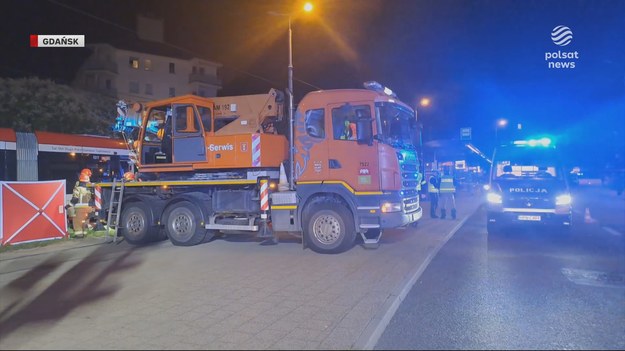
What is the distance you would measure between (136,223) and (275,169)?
13.3ft

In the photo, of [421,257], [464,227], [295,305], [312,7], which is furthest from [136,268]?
[464,227]

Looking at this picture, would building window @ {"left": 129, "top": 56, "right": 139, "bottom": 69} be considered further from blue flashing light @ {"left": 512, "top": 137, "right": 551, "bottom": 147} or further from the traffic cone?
blue flashing light @ {"left": 512, "top": 137, "right": 551, "bottom": 147}

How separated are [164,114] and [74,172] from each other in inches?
366

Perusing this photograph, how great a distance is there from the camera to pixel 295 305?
563 cm

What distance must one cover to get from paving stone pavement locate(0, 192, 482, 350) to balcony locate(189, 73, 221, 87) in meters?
54.6

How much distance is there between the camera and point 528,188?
1219cm

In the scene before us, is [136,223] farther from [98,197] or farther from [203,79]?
[203,79]

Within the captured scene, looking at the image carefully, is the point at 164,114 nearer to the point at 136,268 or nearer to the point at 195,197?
the point at 195,197

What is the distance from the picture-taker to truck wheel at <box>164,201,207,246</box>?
35.2ft

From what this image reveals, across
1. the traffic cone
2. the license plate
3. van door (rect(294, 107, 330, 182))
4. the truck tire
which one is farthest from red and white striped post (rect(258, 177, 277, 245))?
the license plate

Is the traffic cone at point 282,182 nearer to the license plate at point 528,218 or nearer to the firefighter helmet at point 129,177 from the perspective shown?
the firefighter helmet at point 129,177

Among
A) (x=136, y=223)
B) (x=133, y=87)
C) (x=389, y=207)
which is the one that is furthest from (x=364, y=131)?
(x=133, y=87)

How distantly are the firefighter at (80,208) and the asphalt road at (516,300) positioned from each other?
987 centimetres

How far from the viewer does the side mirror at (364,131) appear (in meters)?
8.93
